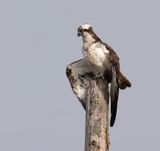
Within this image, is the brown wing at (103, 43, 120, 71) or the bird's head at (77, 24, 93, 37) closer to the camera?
the brown wing at (103, 43, 120, 71)

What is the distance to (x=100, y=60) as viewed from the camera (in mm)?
11578

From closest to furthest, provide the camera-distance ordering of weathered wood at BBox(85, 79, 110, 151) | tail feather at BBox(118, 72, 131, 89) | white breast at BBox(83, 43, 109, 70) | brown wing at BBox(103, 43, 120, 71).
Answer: weathered wood at BBox(85, 79, 110, 151), tail feather at BBox(118, 72, 131, 89), brown wing at BBox(103, 43, 120, 71), white breast at BBox(83, 43, 109, 70)

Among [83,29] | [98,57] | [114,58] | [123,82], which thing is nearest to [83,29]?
[83,29]

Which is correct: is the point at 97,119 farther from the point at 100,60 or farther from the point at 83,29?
the point at 83,29

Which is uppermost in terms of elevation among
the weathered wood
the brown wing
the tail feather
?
the brown wing

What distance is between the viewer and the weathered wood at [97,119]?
8562mm

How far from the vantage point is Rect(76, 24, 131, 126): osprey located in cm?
1105

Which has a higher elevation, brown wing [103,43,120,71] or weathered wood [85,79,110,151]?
brown wing [103,43,120,71]

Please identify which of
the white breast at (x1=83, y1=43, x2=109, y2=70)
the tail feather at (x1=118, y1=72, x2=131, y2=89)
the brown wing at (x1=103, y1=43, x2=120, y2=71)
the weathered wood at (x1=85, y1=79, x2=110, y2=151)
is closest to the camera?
the weathered wood at (x1=85, y1=79, x2=110, y2=151)

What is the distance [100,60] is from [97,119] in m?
2.88

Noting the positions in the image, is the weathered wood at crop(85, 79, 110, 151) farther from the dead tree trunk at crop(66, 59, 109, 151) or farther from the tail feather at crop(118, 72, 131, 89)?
the tail feather at crop(118, 72, 131, 89)

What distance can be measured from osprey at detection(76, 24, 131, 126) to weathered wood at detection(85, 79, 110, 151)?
1.28 meters

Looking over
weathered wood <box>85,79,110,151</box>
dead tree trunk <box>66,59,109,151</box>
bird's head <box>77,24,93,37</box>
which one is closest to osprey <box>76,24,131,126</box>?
bird's head <box>77,24,93,37</box>

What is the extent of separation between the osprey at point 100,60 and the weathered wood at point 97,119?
1.28m
